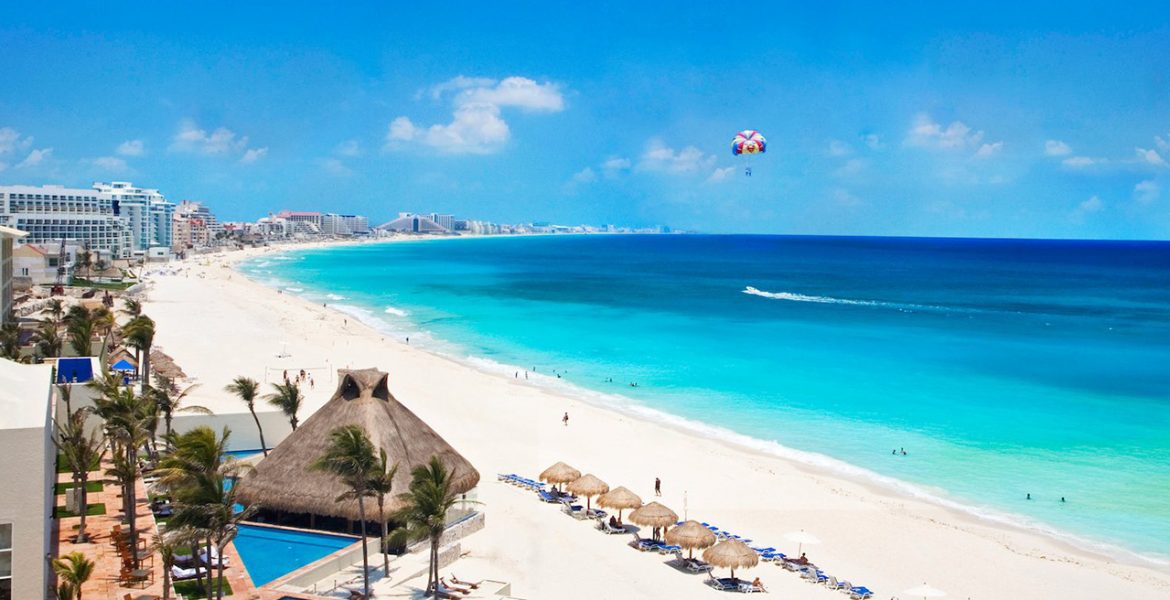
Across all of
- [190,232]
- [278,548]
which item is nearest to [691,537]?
[278,548]

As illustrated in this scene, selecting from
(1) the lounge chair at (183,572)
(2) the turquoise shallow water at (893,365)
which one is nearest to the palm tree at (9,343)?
(1) the lounge chair at (183,572)

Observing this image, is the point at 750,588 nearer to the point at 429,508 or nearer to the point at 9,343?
the point at 429,508

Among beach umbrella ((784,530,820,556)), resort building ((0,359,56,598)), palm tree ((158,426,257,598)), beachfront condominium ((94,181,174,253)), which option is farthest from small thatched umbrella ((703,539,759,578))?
beachfront condominium ((94,181,174,253))

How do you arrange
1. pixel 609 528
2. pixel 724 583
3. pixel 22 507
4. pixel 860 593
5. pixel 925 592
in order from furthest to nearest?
pixel 609 528, pixel 724 583, pixel 860 593, pixel 925 592, pixel 22 507

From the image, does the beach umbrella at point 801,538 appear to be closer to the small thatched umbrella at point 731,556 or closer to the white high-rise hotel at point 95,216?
the small thatched umbrella at point 731,556

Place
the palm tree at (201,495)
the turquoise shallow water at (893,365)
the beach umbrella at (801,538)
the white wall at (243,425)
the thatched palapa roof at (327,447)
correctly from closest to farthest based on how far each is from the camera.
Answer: the palm tree at (201,495) < the thatched palapa roof at (327,447) < the beach umbrella at (801,538) < the white wall at (243,425) < the turquoise shallow water at (893,365)

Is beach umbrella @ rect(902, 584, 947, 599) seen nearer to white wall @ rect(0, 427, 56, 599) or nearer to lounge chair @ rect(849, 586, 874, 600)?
lounge chair @ rect(849, 586, 874, 600)
